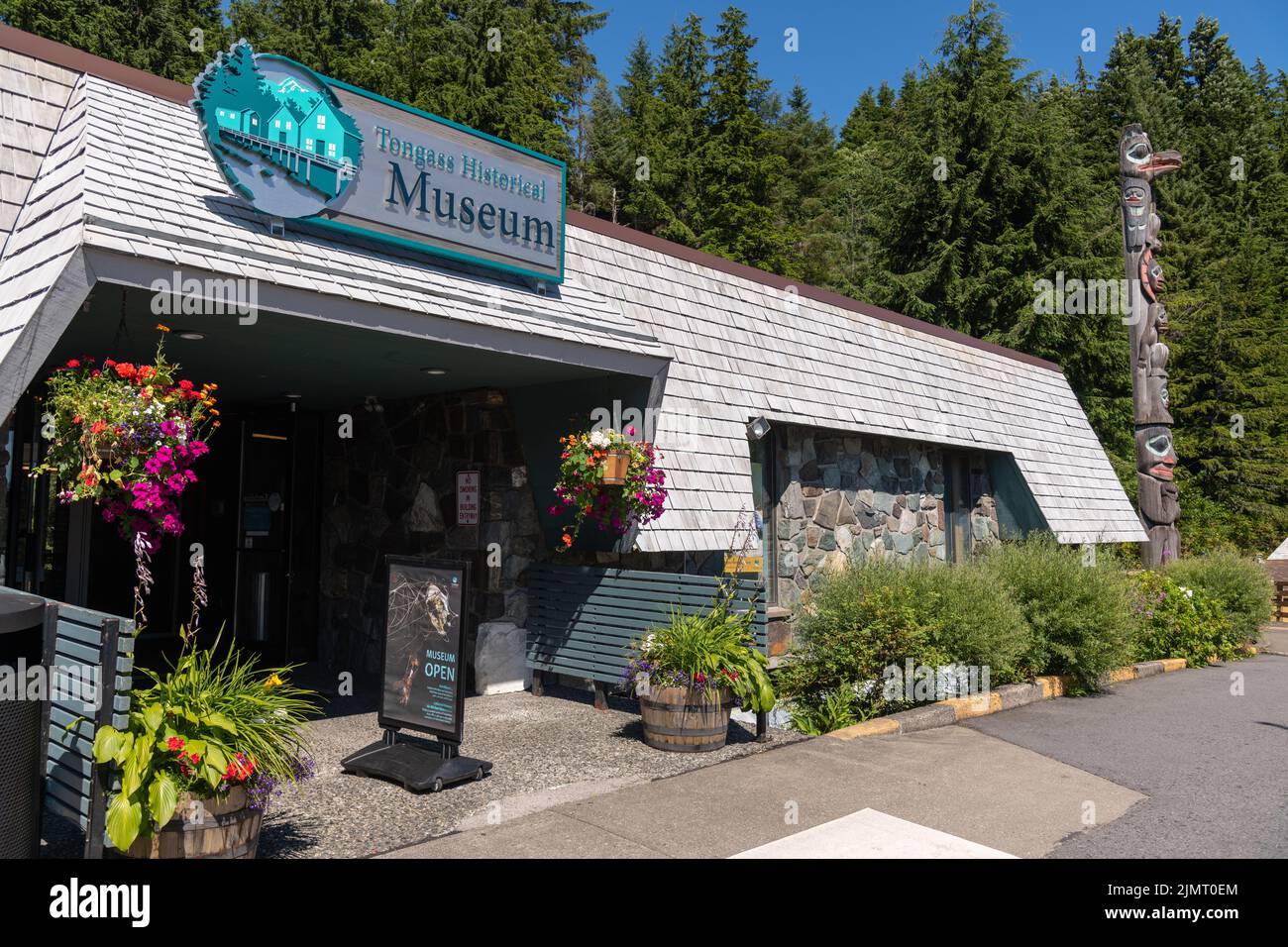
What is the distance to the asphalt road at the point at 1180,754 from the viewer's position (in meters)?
5.16

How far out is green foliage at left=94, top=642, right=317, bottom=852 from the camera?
12.9 feet

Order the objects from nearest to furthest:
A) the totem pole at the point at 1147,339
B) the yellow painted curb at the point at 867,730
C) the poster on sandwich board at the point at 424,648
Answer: the poster on sandwich board at the point at 424,648 → the yellow painted curb at the point at 867,730 → the totem pole at the point at 1147,339

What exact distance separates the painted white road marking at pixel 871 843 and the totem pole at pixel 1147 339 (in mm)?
11683

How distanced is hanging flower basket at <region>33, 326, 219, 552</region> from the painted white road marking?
348cm

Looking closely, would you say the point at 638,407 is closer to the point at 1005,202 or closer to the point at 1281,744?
the point at 1281,744

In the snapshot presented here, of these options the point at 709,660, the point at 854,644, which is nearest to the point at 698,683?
the point at 709,660

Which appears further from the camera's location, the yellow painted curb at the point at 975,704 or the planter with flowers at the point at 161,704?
the yellow painted curb at the point at 975,704

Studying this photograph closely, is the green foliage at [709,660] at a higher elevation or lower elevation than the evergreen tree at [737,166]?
lower

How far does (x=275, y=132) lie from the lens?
6387mm

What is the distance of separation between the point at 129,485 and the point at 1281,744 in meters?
8.55

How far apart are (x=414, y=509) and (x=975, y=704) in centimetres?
580

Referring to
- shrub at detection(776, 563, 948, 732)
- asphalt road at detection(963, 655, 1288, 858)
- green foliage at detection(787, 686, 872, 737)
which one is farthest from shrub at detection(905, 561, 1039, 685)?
green foliage at detection(787, 686, 872, 737)

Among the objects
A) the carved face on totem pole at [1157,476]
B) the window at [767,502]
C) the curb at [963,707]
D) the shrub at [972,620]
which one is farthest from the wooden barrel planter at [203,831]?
the carved face on totem pole at [1157,476]

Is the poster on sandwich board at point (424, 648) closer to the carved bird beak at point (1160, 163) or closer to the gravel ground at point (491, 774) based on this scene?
the gravel ground at point (491, 774)
